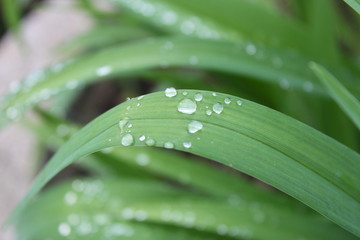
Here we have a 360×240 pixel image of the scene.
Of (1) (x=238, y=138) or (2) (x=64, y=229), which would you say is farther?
(2) (x=64, y=229)

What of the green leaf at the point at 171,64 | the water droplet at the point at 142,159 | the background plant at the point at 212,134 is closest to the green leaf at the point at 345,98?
the background plant at the point at 212,134

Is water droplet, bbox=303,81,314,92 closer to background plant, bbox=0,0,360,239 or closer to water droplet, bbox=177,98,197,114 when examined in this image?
background plant, bbox=0,0,360,239

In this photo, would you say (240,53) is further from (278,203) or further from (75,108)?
(75,108)

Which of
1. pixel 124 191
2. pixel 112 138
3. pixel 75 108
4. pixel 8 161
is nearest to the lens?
pixel 112 138

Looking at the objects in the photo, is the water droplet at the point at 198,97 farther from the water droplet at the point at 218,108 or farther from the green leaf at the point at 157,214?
the green leaf at the point at 157,214

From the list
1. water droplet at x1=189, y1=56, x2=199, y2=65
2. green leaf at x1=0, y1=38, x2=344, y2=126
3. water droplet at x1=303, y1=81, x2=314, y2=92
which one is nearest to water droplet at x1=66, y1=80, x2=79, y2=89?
green leaf at x1=0, y1=38, x2=344, y2=126

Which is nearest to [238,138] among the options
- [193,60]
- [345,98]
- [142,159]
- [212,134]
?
[212,134]

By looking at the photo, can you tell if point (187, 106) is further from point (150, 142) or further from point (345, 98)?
point (345, 98)

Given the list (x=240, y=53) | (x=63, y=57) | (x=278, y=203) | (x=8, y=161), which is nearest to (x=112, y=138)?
(x=240, y=53)
